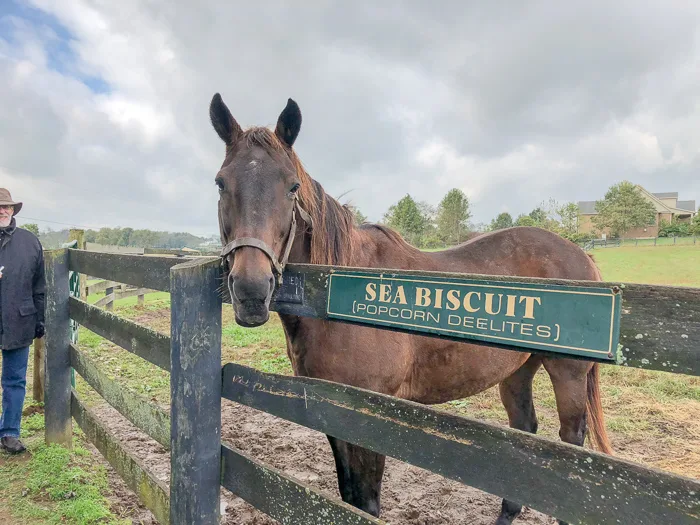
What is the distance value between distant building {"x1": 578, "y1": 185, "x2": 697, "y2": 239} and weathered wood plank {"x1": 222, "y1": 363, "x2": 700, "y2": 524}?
62.7 meters

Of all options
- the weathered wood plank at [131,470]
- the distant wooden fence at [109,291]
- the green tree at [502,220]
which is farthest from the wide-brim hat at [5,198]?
the green tree at [502,220]

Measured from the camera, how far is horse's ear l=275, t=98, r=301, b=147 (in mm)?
2178

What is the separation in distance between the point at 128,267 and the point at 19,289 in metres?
2.00

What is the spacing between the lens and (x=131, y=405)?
248 centimetres

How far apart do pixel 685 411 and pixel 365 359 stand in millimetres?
4969

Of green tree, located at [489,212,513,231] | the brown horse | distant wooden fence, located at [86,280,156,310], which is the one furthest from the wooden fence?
green tree, located at [489,212,513,231]

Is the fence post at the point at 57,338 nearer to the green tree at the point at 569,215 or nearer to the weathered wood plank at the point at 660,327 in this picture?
the weathered wood plank at the point at 660,327

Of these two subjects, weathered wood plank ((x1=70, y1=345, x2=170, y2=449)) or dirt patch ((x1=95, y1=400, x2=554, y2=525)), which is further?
dirt patch ((x1=95, y1=400, x2=554, y2=525))

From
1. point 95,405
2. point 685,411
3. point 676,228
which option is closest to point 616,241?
point 676,228

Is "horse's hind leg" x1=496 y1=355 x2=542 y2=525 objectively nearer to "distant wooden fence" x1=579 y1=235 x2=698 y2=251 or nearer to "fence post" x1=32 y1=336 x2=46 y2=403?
"fence post" x1=32 y1=336 x2=46 y2=403

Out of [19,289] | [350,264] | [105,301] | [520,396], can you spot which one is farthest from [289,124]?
[105,301]

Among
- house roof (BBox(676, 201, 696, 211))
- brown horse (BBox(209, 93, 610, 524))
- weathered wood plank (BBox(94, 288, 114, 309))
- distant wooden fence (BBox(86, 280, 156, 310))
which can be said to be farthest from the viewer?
house roof (BBox(676, 201, 696, 211))

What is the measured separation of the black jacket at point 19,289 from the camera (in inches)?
145

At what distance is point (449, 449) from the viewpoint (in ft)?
3.70
